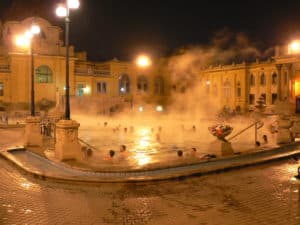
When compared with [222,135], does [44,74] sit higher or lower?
higher

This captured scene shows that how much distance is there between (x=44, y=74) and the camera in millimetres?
43500

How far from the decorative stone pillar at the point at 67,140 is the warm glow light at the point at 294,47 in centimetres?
3034

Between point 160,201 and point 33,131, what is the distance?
9.67m

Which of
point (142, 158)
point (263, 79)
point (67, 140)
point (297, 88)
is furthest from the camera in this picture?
point (263, 79)

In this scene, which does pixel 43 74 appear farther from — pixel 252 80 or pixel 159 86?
pixel 252 80

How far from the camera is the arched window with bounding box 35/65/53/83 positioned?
142 ft

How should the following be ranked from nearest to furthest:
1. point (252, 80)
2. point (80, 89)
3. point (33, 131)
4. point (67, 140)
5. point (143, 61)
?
1. point (67, 140)
2. point (33, 131)
3. point (80, 89)
4. point (252, 80)
5. point (143, 61)

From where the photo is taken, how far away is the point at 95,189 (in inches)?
372

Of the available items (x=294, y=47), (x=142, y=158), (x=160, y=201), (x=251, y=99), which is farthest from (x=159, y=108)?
(x=160, y=201)

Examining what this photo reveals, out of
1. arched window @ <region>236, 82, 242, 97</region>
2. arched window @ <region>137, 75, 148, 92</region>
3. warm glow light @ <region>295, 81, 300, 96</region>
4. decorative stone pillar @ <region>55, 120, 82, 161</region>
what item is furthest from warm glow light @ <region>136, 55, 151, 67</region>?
decorative stone pillar @ <region>55, 120, 82, 161</region>

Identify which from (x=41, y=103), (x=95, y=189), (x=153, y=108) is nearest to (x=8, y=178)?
(x=95, y=189)

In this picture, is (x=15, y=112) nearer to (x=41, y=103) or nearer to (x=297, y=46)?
(x=41, y=103)

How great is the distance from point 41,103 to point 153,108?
1539cm

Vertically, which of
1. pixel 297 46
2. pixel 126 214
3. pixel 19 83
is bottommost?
pixel 126 214
